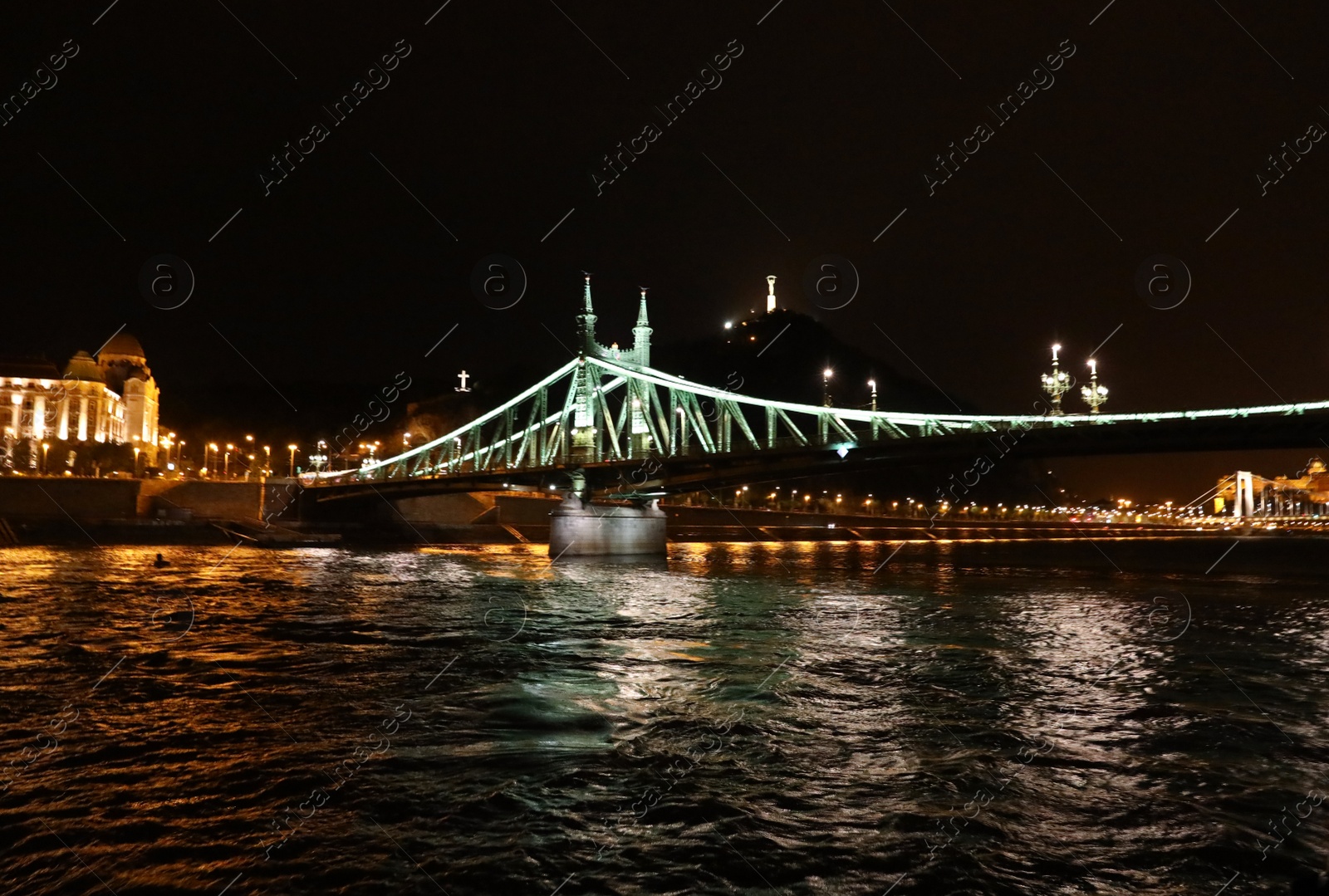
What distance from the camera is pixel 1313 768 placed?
831cm

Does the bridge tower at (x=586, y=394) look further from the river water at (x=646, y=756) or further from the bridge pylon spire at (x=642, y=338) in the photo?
the river water at (x=646, y=756)

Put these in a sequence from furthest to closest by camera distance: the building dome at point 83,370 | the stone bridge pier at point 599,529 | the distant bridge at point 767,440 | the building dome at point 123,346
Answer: the building dome at point 123,346 → the building dome at point 83,370 → the stone bridge pier at point 599,529 → the distant bridge at point 767,440

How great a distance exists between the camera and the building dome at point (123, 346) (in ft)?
342

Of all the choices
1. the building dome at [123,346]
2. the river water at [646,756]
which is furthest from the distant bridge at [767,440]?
the building dome at [123,346]

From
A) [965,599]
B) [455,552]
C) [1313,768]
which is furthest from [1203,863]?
[455,552]

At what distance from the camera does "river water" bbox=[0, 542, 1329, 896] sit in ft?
19.1

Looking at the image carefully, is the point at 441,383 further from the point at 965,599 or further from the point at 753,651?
the point at 753,651

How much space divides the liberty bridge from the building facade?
30.2 metres

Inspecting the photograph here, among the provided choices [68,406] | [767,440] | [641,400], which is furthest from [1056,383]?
[68,406]

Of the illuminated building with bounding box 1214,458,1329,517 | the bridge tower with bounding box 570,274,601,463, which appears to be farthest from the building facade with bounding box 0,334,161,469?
the illuminated building with bounding box 1214,458,1329,517

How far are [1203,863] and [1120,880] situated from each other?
0.67 metres

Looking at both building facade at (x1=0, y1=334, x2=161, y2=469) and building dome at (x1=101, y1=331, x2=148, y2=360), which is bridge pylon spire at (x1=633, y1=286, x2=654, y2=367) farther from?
building dome at (x1=101, y1=331, x2=148, y2=360)

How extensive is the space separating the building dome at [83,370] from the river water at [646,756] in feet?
259

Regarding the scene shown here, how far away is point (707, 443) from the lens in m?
45.6
